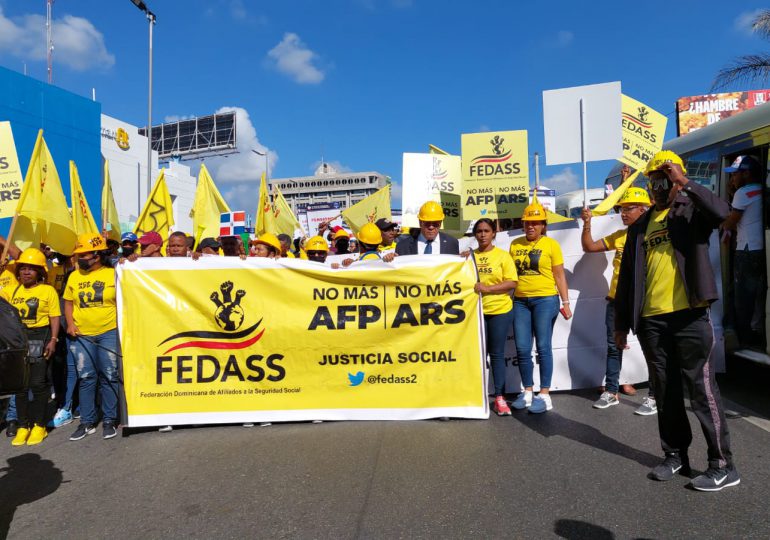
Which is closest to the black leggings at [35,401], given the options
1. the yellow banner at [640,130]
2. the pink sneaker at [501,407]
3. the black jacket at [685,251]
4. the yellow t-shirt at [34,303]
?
the yellow t-shirt at [34,303]

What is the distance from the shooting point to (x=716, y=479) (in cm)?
331

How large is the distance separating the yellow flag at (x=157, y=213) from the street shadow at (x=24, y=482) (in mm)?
4433

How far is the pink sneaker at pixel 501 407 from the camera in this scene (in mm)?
5023

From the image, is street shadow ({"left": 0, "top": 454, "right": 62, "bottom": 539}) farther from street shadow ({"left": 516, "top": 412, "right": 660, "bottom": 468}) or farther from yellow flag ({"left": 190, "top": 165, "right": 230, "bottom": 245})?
yellow flag ({"left": 190, "top": 165, "right": 230, "bottom": 245})

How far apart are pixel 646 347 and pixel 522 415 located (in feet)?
5.53

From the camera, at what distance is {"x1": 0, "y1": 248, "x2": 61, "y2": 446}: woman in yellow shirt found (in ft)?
16.1

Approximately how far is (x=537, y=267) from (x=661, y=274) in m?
1.58

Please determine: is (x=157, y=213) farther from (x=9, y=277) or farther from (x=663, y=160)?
(x=663, y=160)

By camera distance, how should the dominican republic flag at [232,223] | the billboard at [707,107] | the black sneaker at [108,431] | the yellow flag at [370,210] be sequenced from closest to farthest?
the black sneaker at [108,431] → the dominican republic flag at [232,223] → the yellow flag at [370,210] → the billboard at [707,107]

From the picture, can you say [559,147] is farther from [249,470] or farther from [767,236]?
[249,470]

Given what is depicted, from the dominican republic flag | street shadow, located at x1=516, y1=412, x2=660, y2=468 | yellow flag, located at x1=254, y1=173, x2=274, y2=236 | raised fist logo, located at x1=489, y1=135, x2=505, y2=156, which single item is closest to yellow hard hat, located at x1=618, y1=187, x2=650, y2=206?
street shadow, located at x1=516, y1=412, x2=660, y2=468

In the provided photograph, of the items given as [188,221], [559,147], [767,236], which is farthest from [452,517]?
[188,221]

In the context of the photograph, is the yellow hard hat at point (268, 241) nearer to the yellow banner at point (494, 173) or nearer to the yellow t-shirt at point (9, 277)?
the yellow t-shirt at point (9, 277)

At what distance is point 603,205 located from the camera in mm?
5922
